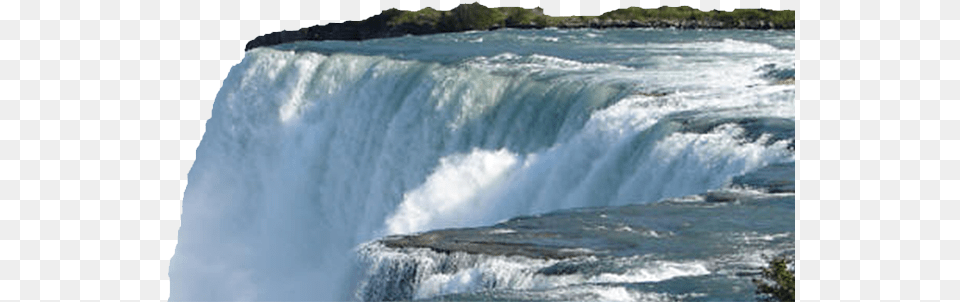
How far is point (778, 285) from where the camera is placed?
17172 mm

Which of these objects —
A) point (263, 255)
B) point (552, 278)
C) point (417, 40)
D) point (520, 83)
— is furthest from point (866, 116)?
point (417, 40)

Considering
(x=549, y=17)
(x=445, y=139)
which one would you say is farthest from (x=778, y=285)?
(x=549, y=17)

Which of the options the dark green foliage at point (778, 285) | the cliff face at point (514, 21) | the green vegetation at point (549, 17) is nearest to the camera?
the dark green foliage at point (778, 285)

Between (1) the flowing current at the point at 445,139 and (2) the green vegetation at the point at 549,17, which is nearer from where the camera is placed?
(1) the flowing current at the point at 445,139

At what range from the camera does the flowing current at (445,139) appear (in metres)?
32.8

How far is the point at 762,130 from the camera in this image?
30750 mm

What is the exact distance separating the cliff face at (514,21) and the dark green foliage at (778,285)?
48.1 metres

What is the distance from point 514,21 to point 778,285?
56.0 m

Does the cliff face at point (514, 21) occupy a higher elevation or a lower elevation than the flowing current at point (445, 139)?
higher

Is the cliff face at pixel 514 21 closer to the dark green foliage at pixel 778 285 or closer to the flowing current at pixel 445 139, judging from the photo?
the flowing current at pixel 445 139

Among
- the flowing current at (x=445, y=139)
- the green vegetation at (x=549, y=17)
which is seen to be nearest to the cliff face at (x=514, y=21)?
the green vegetation at (x=549, y=17)

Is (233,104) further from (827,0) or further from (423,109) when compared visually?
(827,0)

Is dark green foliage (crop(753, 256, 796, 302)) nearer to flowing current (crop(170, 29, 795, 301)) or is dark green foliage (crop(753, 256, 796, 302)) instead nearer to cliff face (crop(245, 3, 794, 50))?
flowing current (crop(170, 29, 795, 301))

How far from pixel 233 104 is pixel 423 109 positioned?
39.4 feet
